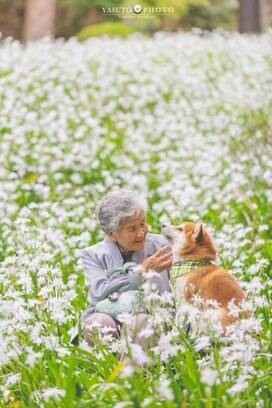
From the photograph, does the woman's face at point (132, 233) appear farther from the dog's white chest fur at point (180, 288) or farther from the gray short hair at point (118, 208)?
the dog's white chest fur at point (180, 288)

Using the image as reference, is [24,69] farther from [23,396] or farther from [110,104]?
[23,396]

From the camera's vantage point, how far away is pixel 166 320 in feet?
12.7

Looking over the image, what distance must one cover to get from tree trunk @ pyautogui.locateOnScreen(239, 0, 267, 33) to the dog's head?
15.9 metres

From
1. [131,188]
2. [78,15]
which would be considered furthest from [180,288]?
[78,15]

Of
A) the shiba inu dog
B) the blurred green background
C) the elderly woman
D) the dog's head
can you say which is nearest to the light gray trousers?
the elderly woman

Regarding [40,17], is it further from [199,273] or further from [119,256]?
[199,273]

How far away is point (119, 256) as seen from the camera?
453 centimetres

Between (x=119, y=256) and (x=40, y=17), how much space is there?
16049mm

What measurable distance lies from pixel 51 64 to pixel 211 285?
395 inches

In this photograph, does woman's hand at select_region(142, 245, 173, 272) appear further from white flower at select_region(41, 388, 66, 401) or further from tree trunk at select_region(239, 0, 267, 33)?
tree trunk at select_region(239, 0, 267, 33)

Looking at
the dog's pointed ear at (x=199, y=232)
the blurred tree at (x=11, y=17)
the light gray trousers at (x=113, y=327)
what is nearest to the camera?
the light gray trousers at (x=113, y=327)

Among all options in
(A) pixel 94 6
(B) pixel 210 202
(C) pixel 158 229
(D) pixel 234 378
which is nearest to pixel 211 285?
(D) pixel 234 378

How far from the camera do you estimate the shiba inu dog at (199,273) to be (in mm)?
4148

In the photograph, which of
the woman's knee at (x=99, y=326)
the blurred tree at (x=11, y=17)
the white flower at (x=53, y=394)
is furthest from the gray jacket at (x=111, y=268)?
the blurred tree at (x=11, y=17)
